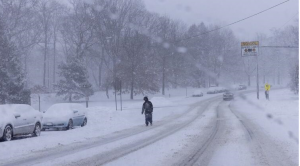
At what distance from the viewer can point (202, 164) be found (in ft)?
29.3

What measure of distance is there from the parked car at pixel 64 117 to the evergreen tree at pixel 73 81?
97.9ft

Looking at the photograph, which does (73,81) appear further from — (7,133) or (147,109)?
(7,133)

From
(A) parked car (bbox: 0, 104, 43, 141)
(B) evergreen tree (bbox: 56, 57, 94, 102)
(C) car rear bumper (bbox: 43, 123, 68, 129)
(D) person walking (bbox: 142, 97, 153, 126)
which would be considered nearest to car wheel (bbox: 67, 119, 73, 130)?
(C) car rear bumper (bbox: 43, 123, 68, 129)

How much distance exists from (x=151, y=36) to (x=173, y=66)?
11.7 meters

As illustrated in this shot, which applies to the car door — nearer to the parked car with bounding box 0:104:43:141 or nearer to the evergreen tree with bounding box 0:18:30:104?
the parked car with bounding box 0:104:43:141

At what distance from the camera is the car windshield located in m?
11.3

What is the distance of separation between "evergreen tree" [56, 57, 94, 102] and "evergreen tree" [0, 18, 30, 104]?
13.1 meters

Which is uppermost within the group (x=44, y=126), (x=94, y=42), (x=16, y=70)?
(x=94, y=42)

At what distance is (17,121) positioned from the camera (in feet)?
51.1

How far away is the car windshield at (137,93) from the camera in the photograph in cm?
1134

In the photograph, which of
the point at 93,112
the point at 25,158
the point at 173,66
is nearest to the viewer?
the point at 25,158

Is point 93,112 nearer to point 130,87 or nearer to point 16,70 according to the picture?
point 16,70

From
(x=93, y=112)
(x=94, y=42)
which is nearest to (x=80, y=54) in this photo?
(x=94, y=42)

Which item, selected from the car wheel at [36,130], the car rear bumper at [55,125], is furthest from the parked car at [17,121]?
the car rear bumper at [55,125]
